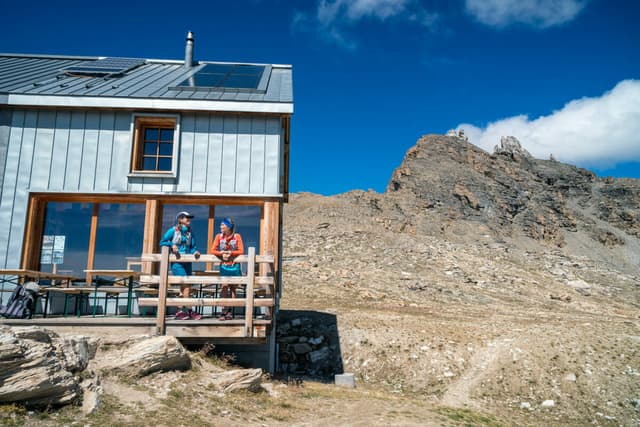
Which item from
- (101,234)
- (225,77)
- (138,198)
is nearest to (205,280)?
(138,198)

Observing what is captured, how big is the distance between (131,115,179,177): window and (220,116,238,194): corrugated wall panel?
116 cm

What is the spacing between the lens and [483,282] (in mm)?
30500

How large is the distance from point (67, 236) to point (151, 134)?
3.15m

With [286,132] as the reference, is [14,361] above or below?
below

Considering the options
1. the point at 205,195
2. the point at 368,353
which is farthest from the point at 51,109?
the point at 368,353

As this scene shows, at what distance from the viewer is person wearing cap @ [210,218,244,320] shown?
30.1 feet

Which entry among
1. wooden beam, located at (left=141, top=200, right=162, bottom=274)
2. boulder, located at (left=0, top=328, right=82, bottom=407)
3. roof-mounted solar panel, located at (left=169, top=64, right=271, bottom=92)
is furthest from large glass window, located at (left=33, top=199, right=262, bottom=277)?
boulder, located at (left=0, top=328, right=82, bottom=407)

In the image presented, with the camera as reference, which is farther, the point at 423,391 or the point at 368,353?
the point at 368,353

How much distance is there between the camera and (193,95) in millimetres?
11906

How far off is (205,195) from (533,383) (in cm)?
1004

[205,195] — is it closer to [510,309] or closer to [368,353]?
[368,353]

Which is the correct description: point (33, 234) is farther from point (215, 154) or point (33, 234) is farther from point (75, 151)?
point (215, 154)

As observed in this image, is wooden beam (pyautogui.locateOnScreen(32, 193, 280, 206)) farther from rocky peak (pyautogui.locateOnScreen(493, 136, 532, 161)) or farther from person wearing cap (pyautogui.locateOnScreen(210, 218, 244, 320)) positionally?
rocky peak (pyautogui.locateOnScreen(493, 136, 532, 161))

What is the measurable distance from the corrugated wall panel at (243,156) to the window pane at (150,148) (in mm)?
2106
